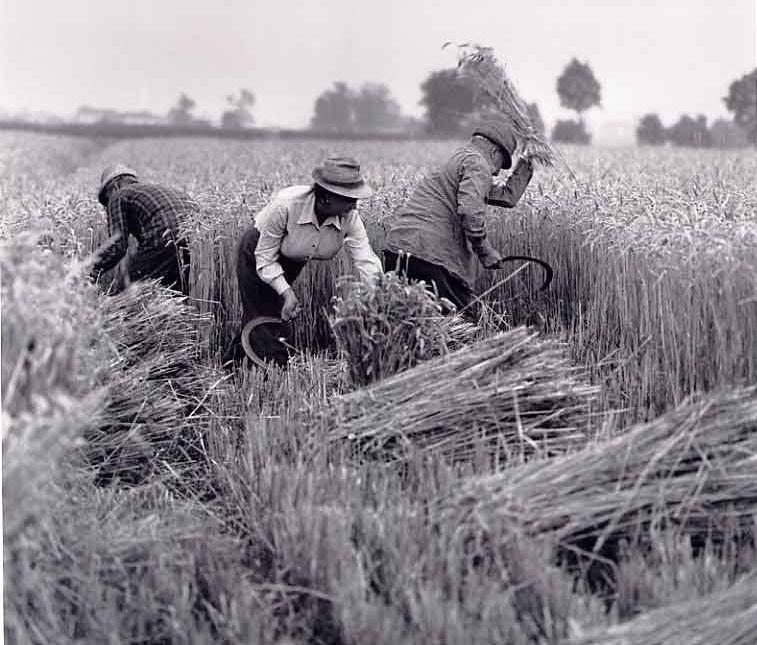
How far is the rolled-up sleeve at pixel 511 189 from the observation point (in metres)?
4.43

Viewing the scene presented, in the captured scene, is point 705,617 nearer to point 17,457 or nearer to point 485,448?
point 485,448

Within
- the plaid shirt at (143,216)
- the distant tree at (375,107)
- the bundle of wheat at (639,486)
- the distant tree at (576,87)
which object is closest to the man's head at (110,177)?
the plaid shirt at (143,216)

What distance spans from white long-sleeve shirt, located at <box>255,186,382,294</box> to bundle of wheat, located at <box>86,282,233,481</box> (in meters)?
0.41

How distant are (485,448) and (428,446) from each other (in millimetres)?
177

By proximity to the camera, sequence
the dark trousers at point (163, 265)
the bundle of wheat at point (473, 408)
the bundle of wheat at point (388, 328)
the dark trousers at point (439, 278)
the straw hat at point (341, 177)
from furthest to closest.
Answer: the dark trousers at point (163, 265) → the dark trousers at point (439, 278) → the straw hat at point (341, 177) → the bundle of wheat at point (388, 328) → the bundle of wheat at point (473, 408)

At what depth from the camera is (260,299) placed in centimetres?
452

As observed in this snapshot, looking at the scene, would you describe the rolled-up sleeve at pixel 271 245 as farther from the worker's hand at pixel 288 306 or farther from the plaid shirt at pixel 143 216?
the plaid shirt at pixel 143 216

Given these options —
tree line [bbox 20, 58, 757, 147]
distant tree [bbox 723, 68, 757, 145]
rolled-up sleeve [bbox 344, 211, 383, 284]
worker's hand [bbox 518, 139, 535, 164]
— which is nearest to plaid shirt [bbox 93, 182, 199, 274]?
rolled-up sleeve [bbox 344, 211, 383, 284]

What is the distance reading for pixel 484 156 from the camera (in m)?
4.27

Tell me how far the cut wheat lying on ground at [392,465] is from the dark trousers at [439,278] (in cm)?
32

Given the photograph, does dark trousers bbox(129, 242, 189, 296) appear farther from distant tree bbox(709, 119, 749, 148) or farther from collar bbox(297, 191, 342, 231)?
distant tree bbox(709, 119, 749, 148)

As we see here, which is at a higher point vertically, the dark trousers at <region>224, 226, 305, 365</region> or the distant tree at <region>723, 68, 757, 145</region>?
the distant tree at <region>723, 68, 757, 145</region>

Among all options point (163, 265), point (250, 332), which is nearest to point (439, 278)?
point (250, 332)

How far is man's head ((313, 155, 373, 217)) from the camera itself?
386 cm
